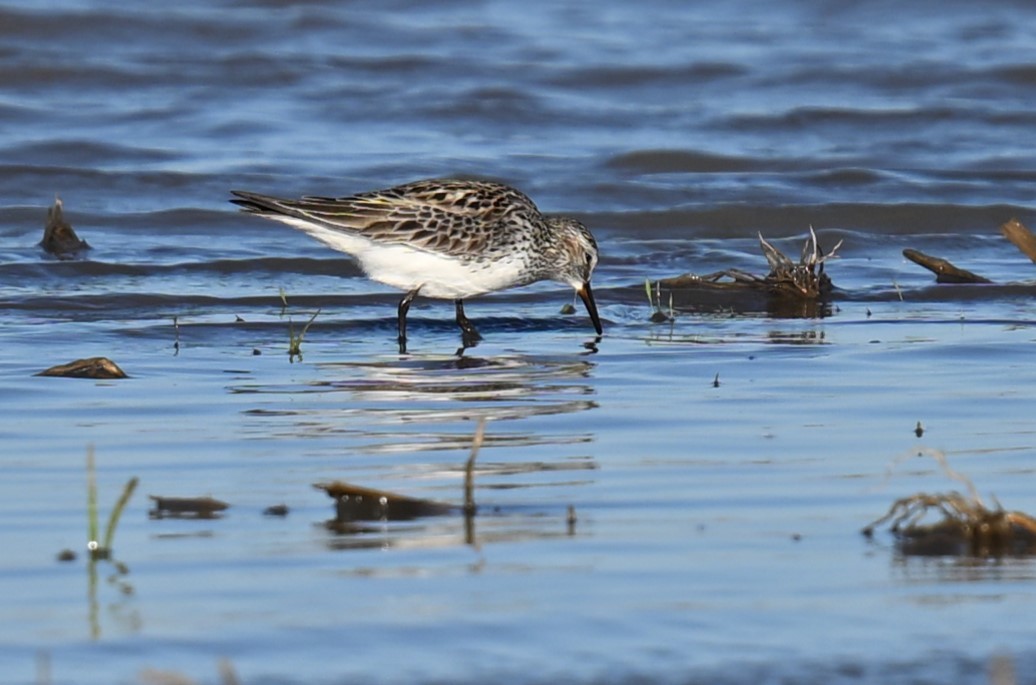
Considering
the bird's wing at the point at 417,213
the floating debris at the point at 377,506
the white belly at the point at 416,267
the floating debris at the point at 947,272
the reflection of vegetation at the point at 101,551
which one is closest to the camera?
the reflection of vegetation at the point at 101,551

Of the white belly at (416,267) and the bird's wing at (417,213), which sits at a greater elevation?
the bird's wing at (417,213)

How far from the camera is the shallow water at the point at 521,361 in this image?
3.86 m

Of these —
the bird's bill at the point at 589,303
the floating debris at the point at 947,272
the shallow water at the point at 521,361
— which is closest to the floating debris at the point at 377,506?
the shallow water at the point at 521,361

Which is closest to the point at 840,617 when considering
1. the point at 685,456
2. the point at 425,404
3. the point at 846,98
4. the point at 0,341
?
the point at 685,456

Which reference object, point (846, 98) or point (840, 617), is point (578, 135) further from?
point (840, 617)

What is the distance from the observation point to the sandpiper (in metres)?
9.12

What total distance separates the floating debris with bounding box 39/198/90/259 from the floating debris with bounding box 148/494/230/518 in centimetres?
647

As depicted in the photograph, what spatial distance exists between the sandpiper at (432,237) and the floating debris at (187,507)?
4112 mm

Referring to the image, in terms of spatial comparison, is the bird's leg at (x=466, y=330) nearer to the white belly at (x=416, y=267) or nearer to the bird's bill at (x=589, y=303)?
the white belly at (x=416, y=267)

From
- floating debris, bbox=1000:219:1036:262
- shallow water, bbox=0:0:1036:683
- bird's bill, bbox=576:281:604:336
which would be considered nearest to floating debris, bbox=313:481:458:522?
shallow water, bbox=0:0:1036:683

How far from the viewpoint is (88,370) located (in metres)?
7.16

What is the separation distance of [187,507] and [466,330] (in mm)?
4346

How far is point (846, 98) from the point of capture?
17672 mm

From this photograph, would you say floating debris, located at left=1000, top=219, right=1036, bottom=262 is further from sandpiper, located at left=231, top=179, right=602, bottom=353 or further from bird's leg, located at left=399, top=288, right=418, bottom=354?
bird's leg, located at left=399, top=288, right=418, bottom=354
